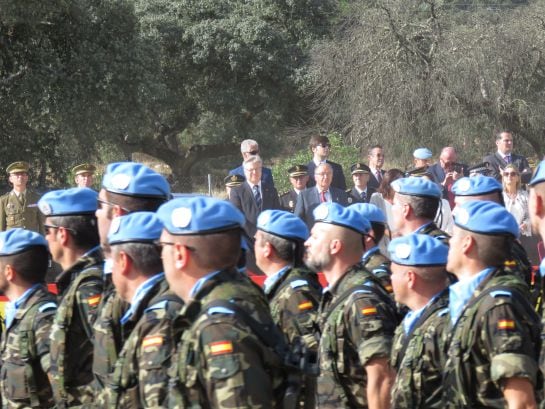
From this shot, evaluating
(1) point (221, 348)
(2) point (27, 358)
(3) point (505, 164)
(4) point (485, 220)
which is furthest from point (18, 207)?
(1) point (221, 348)

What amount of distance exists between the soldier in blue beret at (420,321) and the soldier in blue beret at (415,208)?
1500mm

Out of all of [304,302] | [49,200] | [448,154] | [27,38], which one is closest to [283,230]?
[304,302]

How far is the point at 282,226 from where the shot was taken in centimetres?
583

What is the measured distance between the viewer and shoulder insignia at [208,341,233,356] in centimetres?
317

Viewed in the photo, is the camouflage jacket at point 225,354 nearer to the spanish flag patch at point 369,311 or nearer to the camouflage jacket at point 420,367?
the camouflage jacket at point 420,367

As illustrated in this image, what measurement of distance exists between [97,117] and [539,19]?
39.7 feet

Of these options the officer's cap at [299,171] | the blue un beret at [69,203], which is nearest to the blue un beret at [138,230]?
the blue un beret at [69,203]

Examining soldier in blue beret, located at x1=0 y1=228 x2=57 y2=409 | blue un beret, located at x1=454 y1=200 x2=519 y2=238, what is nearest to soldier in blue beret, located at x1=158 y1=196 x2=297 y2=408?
blue un beret, located at x1=454 y1=200 x2=519 y2=238

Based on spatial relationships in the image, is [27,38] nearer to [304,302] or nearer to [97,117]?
[97,117]

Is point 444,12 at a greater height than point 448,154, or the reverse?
point 444,12

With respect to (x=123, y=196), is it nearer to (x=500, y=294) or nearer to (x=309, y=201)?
(x=500, y=294)

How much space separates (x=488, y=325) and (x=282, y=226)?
2.02 m

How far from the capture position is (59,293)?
16.9 feet

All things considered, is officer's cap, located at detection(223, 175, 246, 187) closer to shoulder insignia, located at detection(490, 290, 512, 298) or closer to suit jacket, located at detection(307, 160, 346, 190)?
suit jacket, located at detection(307, 160, 346, 190)
